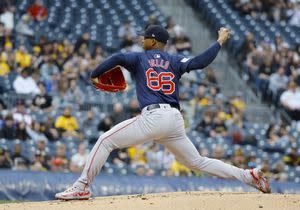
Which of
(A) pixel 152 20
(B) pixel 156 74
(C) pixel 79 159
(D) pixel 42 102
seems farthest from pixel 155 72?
(A) pixel 152 20

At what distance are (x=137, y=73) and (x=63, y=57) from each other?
26.1 ft

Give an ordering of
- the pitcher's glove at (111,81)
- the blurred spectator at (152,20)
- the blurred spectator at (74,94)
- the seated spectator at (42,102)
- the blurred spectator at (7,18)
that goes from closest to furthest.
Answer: the pitcher's glove at (111,81)
the seated spectator at (42,102)
the blurred spectator at (74,94)
the blurred spectator at (7,18)
the blurred spectator at (152,20)

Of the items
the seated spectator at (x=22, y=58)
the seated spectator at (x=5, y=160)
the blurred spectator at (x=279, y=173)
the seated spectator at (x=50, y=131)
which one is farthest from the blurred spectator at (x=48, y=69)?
the blurred spectator at (x=279, y=173)

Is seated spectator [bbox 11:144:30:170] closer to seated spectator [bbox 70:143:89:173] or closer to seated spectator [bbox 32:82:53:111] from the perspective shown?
seated spectator [bbox 70:143:89:173]

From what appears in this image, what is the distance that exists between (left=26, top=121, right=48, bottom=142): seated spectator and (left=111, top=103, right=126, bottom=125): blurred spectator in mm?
1260

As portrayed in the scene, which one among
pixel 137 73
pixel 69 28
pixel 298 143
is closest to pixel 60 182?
pixel 137 73

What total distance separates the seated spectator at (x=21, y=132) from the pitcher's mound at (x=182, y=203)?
18.2 feet

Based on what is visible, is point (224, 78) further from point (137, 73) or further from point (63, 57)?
point (137, 73)

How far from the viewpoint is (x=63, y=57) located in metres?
15.3

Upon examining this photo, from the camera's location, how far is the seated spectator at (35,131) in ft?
42.9

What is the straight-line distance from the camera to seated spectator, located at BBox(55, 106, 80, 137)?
524 inches

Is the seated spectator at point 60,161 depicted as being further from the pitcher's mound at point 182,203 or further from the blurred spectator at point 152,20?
the blurred spectator at point 152,20

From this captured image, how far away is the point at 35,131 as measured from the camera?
43.1ft

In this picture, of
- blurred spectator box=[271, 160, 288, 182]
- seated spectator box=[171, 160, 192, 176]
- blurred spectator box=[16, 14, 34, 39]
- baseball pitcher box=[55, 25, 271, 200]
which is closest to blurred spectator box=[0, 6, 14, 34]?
blurred spectator box=[16, 14, 34, 39]
